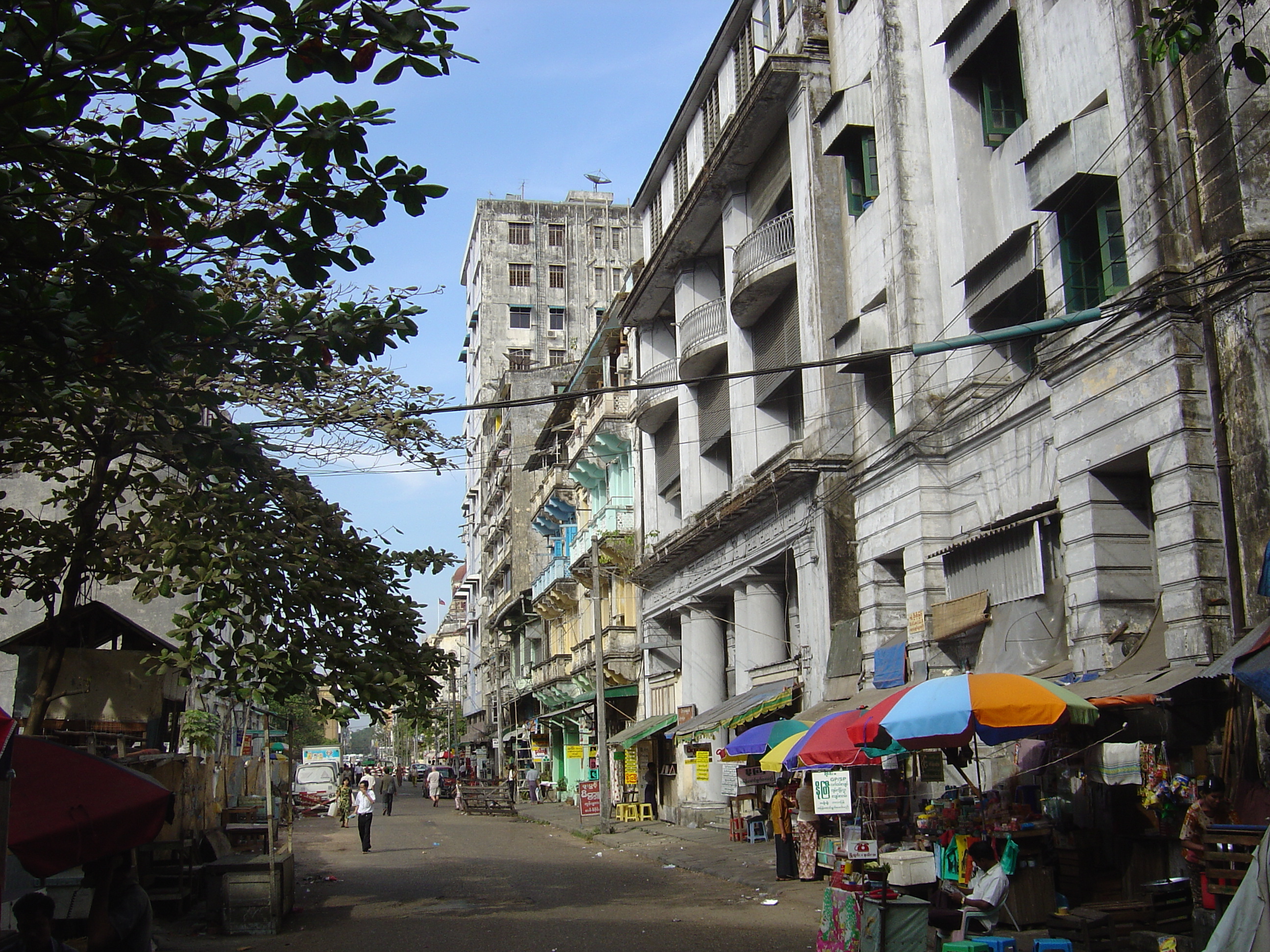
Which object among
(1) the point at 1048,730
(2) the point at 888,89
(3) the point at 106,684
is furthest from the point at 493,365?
(1) the point at 1048,730

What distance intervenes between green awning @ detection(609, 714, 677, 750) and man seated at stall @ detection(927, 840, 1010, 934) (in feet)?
73.1

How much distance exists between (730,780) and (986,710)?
17.4 metres

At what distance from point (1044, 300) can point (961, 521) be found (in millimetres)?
3579

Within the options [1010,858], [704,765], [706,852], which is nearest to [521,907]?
[1010,858]

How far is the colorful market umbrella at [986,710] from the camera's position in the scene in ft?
33.9

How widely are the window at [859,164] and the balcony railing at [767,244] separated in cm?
232

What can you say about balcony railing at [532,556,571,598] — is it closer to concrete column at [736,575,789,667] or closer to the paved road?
concrete column at [736,575,789,667]

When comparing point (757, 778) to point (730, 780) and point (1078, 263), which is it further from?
point (1078, 263)

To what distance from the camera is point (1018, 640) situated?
49.2 feet

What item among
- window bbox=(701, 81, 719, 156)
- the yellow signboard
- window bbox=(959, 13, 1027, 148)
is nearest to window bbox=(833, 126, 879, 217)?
window bbox=(959, 13, 1027, 148)

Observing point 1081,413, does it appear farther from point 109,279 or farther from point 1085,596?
point 109,279

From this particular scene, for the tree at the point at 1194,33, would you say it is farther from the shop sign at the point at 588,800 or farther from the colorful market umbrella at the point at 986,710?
the shop sign at the point at 588,800

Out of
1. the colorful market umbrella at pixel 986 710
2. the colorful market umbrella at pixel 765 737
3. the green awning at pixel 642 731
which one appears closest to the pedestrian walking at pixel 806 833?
the colorful market umbrella at pixel 765 737

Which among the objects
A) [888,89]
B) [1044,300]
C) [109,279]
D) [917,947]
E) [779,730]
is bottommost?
[917,947]
